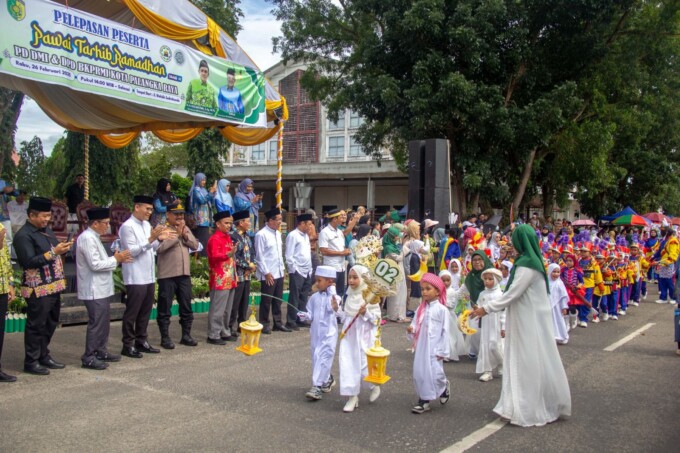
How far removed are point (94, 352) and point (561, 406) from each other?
17.9 ft

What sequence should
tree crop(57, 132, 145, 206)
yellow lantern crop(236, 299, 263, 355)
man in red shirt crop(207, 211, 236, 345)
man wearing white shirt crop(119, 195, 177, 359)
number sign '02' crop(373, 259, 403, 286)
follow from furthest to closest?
tree crop(57, 132, 145, 206) → man in red shirt crop(207, 211, 236, 345) → man wearing white shirt crop(119, 195, 177, 359) → yellow lantern crop(236, 299, 263, 355) → number sign '02' crop(373, 259, 403, 286)

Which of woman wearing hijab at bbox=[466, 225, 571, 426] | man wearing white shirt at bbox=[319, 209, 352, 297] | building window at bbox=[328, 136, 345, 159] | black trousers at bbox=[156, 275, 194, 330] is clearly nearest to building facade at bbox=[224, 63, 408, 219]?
building window at bbox=[328, 136, 345, 159]

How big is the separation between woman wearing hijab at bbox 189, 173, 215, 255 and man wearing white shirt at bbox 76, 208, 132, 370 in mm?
5237

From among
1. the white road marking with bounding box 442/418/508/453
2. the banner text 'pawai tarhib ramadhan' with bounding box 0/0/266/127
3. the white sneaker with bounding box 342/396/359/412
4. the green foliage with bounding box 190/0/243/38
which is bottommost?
the white road marking with bounding box 442/418/508/453

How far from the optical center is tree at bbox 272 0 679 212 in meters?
18.1

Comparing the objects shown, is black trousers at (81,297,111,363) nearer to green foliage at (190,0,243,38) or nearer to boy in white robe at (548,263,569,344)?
boy in white robe at (548,263,569,344)

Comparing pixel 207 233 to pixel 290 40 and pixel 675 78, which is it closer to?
pixel 290 40

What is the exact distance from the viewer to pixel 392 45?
19.7 m

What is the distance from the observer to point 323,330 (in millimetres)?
6445

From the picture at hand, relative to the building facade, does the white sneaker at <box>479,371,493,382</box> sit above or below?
below

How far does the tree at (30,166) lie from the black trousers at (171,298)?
352 inches

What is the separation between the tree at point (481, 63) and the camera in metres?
18.1

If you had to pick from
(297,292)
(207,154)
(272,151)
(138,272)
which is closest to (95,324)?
(138,272)

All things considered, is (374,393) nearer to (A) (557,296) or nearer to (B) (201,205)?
(A) (557,296)
